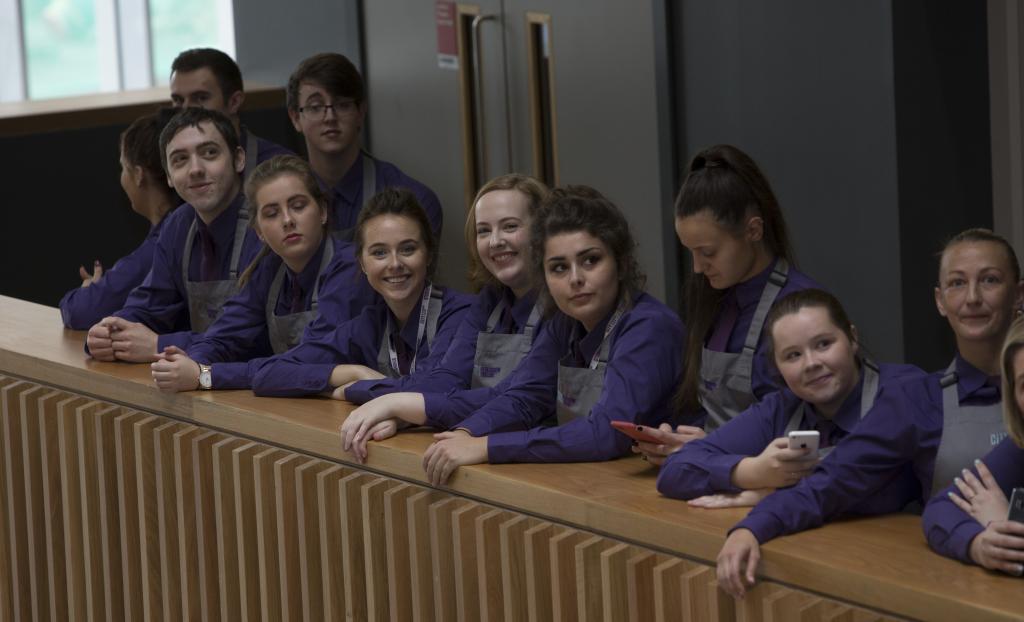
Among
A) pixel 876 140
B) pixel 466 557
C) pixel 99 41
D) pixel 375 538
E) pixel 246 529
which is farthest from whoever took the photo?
pixel 99 41

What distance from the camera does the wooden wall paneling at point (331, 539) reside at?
3318 mm

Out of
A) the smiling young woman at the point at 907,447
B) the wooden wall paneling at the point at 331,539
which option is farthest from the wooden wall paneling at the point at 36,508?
the smiling young woman at the point at 907,447

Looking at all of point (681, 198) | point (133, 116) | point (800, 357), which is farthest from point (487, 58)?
point (800, 357)

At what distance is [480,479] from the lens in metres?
3.00

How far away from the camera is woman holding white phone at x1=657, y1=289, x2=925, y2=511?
8.76 feet

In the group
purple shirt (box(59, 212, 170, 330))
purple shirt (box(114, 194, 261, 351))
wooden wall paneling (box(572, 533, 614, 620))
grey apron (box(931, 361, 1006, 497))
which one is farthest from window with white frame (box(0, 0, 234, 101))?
grey apron (box(931, 361, 1006, 497))

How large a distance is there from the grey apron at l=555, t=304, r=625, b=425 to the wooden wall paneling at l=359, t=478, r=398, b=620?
0.41 metres

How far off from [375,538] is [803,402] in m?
0.95

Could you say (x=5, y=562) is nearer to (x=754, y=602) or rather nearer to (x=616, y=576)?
(x=616, y=576)

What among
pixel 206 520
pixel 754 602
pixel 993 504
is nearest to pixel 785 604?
pixel 754 602

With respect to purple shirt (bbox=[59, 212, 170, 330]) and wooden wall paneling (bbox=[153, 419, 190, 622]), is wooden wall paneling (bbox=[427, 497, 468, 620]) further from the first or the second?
purple shirt (bbox=[59, 212, 170, 330])

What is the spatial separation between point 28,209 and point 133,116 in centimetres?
61

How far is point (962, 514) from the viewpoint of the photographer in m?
2.35

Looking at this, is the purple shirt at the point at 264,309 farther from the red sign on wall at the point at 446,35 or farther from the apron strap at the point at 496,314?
the red sign on wall at the point at 446,35
